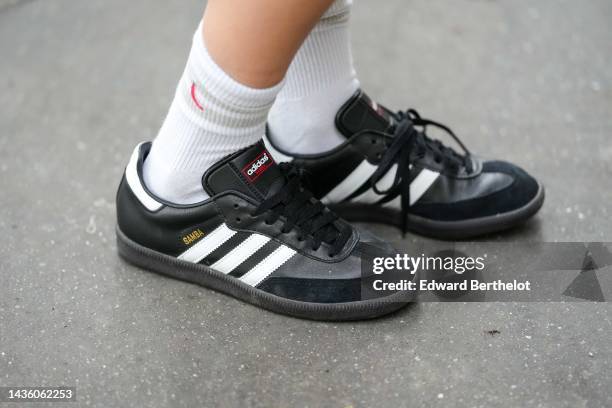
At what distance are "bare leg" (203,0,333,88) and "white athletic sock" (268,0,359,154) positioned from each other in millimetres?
246

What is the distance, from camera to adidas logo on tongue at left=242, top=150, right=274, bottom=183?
135cm

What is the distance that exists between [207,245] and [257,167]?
180mm

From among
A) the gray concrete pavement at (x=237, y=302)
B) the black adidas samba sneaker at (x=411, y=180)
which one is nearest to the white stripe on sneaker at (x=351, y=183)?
the black adidas samba sneaker at (x=411, y=180)

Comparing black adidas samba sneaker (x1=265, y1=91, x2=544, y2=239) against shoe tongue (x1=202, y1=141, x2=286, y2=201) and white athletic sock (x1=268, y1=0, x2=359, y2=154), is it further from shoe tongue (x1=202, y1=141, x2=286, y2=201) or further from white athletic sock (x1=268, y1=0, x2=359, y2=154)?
shoe tongue (x1=202, y1=141, x2=286, y2=201)

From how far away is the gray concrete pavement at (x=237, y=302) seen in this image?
4.12 feet

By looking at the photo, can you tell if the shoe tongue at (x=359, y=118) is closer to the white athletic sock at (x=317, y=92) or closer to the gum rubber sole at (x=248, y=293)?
the white athletic sock at (x=317, y=92)

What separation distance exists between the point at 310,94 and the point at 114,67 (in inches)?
38.8

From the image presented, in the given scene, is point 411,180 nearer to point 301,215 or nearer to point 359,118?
point 359,118

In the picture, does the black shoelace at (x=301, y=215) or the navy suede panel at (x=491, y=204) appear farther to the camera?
the navy suede panel at (x=491, y=204)

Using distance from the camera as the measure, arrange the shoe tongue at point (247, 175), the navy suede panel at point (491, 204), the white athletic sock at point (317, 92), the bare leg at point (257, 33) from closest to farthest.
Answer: the bare leg at point (257, 33) < the shoe tongue at point (247, 175) < the white athletic sock at point (317, 92) < the navy suede panel at point (491, 204)

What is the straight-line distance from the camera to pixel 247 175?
53.1 inches

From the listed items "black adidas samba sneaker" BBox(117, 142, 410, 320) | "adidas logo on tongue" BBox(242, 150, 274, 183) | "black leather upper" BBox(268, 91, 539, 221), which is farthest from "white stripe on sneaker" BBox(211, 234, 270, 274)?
"black leather upper" BBox(268, 91, 539, 221)

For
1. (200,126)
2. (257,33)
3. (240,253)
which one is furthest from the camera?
(240,253)

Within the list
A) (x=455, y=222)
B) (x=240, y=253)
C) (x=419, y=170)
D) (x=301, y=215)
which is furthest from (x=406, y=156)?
(x=240, y=253)
